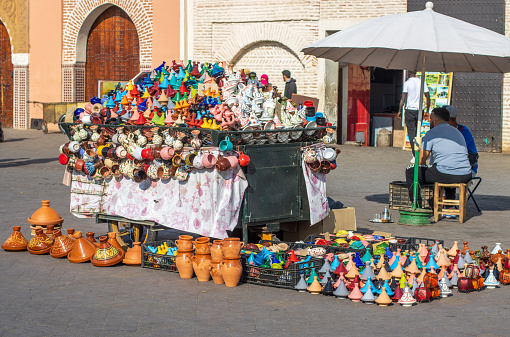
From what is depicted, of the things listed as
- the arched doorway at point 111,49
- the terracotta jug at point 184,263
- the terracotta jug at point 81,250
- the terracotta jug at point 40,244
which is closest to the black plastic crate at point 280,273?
the terracotta jug at point 184,263

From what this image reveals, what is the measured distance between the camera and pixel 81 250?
296 inches

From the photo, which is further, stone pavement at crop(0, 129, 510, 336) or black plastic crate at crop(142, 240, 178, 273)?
black plastic crate at crop(142, 240, 178, 273)

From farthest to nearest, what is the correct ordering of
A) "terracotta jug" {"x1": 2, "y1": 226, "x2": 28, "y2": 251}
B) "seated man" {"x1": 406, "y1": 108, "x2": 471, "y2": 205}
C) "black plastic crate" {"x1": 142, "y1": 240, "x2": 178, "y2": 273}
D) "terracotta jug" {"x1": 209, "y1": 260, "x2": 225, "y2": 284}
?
"seated man" {"x1": 406, "y1": 108, "x2": 471, "y2": 205}, "terracotta jug" {"x1": 2, "y1": 226, "x2": 28, "y2": 251}, "black plastic crate" {"x1": 142, "y1": 240, "x2": 178, "y2": 273}, "terracotta jug" {"x1": 209, "y1": 260, "x2": 225, "y2": 284}

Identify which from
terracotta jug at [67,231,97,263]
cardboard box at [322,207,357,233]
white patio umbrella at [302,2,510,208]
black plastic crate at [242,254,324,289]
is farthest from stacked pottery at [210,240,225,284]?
white patio umbrella at [302,2,510,208]

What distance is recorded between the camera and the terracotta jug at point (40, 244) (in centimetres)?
781

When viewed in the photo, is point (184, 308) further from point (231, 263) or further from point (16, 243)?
point (16, 243)

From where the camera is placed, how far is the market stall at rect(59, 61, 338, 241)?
292 inches

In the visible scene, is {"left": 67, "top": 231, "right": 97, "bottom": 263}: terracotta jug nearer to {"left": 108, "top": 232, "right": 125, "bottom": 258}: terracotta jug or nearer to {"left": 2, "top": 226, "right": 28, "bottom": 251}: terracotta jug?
{"left": 108, "top": 232, "right": 125, "bottom": 258}: terracotta jug

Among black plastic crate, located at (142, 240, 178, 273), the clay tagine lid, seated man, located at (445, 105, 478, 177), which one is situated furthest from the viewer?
seated man, located at (445, 105, 478, 177)

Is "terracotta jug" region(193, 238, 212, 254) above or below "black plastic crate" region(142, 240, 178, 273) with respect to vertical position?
above

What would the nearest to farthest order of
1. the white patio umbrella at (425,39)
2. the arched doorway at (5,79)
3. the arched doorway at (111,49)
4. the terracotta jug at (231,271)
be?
the terracotta jug at (231,271), the white patio umbrella at (425,39), the arched doorway at (111,49), the arched doorway at (5,79)

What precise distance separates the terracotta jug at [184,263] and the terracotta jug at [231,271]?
379mm

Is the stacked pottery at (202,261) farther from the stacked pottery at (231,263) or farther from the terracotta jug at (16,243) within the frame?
the terracotta jug at (16,243)

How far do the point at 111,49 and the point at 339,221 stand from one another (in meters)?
17.3
